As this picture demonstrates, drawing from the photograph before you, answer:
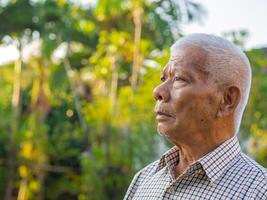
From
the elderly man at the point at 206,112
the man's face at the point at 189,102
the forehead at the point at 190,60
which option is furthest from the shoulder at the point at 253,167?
the forehead at the point at 190,60

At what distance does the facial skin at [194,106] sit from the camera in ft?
5.46

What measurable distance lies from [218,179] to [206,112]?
0.55ft

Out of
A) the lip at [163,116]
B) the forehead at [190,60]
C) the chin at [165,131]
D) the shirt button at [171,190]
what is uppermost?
the forehead at [190,60]

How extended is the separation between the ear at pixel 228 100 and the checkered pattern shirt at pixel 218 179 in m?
0.08

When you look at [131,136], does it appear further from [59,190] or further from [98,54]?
[59,190]

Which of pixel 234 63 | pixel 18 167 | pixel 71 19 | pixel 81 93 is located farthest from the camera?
pixel 81 93

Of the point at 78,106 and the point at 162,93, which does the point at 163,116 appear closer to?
the point at 162,93

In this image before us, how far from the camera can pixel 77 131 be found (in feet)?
38.9

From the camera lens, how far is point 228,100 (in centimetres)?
168

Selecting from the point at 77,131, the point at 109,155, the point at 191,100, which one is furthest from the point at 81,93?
the point at 191,100

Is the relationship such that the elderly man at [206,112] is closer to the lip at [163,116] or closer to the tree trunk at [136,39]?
the lip at [163,116]

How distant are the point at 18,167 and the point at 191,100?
32.2ft

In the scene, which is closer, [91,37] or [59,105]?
[91,37]

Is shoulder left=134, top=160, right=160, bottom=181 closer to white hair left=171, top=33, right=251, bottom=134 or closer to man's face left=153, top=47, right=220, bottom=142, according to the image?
man's face left=153, top=47, right=220, bottom=142
